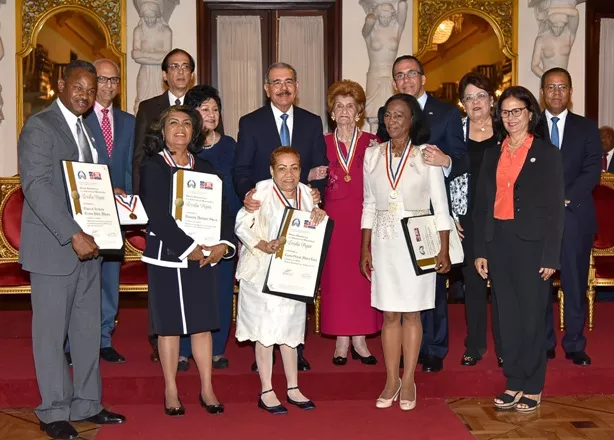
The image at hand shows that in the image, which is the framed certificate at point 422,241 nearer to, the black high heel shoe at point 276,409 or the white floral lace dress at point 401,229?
the white floral lace dress at point 401,229

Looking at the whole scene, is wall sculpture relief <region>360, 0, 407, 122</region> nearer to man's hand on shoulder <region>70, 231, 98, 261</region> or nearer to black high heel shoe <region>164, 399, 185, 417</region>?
black high heel shoe <region>164, 399, 185, 417</region>

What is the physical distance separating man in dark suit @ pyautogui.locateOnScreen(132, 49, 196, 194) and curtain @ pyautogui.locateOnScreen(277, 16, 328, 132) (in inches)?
174

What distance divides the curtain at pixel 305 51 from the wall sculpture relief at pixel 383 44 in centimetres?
80

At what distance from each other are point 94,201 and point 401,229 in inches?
58.9

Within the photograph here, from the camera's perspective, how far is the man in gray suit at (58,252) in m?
3.83

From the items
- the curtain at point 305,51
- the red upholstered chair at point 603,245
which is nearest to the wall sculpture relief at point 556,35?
the curtain at point 305,51

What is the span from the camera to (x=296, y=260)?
4230 millimetres

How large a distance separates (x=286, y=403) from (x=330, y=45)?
558 centimetres

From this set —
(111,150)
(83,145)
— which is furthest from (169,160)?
(111,150)

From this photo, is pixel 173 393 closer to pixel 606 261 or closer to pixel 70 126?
pixel 70 126

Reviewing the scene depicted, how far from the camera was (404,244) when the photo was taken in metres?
4.30

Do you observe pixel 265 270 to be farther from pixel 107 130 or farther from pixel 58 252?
pixel 107 130

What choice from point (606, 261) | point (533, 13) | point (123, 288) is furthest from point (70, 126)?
point (533, 13)

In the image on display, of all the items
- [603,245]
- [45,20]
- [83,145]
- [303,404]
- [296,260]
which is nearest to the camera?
[83,145]
